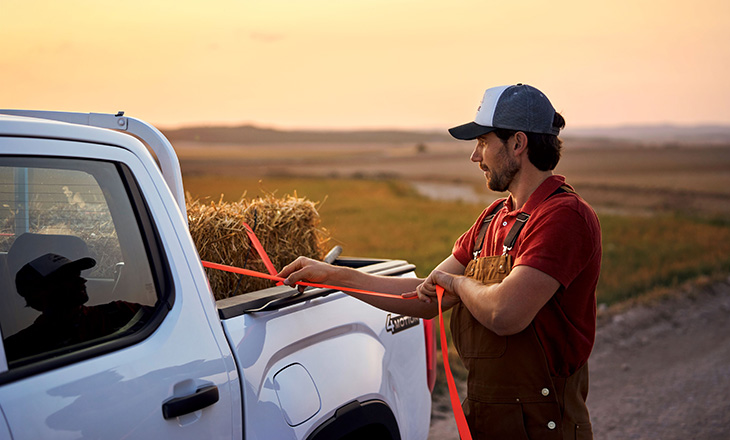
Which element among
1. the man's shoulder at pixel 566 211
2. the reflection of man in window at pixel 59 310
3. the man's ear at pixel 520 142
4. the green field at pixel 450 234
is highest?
the man's ear at pixel 520 142

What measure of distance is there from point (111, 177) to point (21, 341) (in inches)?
23.8

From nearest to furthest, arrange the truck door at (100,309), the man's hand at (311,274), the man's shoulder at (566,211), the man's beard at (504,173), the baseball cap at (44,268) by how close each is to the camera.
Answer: the truck door at (100,309) → the baseball cap at (44,268) → the man's shoulder at (566,211) → the man's beard at (504,173) → the man's hand at (311,274)

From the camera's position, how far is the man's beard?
303 centimetres

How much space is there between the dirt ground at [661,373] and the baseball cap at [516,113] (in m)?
3.72

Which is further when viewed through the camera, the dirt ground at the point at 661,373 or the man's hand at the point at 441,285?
the dirt ground at the point at 661,373

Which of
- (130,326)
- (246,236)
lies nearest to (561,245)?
(130,326)

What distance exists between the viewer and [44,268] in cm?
217

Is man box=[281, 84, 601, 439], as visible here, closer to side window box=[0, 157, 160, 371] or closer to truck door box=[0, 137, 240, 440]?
truck door box=[0, 137, 240, 440]

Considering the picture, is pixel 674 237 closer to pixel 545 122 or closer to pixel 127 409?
pixel 545 122

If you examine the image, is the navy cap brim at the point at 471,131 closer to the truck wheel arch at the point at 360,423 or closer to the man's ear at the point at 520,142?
the man's ear at the point at 520,142

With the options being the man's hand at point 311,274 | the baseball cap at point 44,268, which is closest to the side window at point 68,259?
the baseball cap at point 44,268

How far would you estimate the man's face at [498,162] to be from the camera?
303 cm

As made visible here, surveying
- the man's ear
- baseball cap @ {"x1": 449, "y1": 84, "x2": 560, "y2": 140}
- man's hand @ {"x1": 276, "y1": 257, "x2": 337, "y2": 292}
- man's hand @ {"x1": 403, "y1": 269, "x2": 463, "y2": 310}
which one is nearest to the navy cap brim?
baseball cap @ {"x1": 449, "y1": 84, "x2": 560, "y2": 140}

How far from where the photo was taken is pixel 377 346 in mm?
3248
